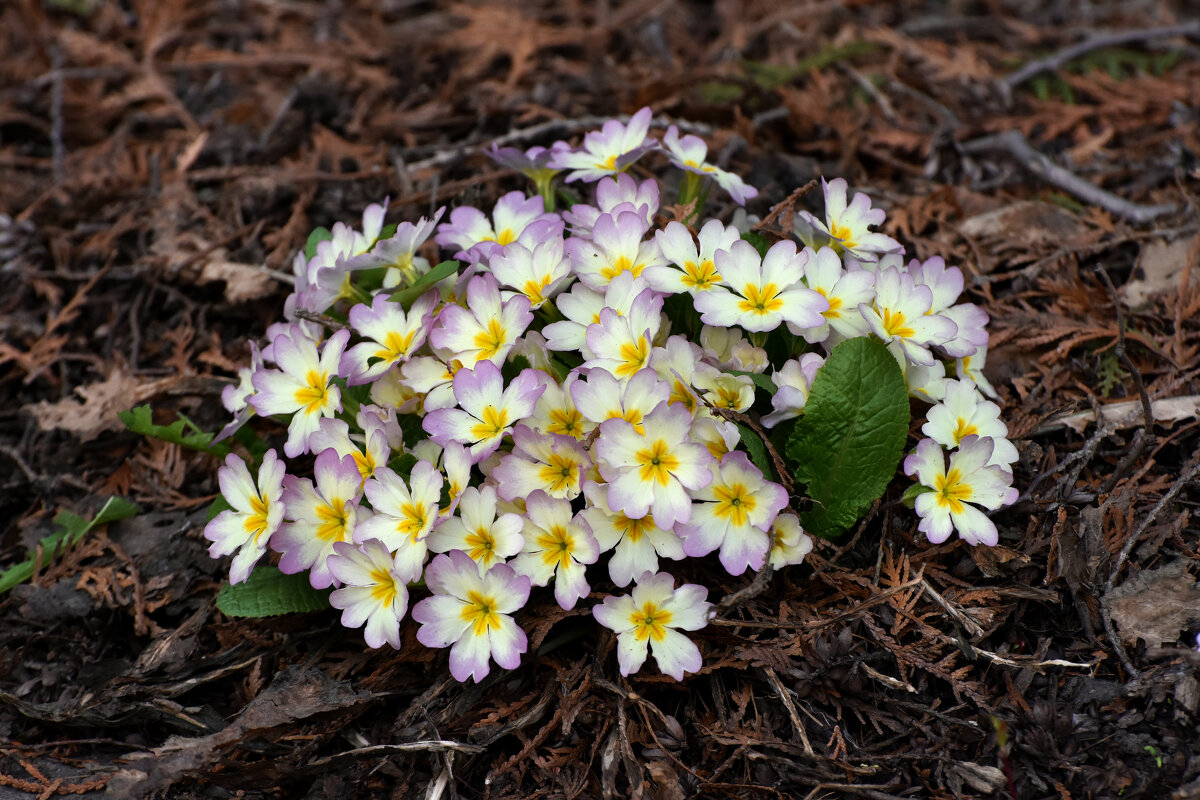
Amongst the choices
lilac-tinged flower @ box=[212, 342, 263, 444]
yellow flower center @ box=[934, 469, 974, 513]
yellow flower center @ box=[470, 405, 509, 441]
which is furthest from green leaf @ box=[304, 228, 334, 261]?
yellow flower center @ box=[934, 469, 974, 513]

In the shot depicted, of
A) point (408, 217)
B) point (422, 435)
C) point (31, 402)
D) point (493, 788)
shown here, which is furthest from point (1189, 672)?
point (31, 402)

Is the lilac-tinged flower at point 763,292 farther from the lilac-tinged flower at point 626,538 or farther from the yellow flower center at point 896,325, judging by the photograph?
the lilac-tinged flower at point 626,538

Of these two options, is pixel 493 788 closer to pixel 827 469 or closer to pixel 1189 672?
pixel 827 469

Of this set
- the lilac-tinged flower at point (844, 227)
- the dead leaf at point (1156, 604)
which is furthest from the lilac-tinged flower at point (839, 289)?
the dead leaf at point (1156, 604)

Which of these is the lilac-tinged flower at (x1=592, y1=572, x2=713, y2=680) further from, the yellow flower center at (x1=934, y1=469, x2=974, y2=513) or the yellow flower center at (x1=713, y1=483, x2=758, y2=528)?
the yellow flower center at (x1=934, y1=469, x2=974, y2=513)

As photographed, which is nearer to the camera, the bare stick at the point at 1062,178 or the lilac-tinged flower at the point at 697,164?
the lilac-tinged flower at the point at 697,164

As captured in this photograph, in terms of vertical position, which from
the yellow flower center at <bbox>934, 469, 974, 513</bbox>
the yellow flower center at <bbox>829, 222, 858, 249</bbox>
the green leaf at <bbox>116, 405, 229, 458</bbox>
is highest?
the yellow flower center at <bbox>829, 222, 858, 249</bbox>
